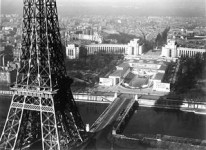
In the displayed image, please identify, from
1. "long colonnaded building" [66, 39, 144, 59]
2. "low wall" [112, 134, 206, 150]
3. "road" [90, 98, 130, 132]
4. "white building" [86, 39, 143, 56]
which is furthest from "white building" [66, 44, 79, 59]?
"low wall" [112, 134, 206, 150]

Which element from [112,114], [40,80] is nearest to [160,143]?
[112,114]

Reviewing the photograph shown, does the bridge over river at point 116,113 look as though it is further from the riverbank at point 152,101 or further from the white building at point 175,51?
the white building at point 175,51

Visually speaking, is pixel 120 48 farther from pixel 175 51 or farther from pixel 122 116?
pixel 122 116

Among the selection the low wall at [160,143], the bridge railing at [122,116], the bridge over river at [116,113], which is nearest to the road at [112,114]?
the bridge over river at [116,113]

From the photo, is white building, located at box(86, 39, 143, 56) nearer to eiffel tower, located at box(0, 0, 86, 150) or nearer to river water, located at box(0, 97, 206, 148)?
river water, located at box(0, 97, 206, 148)

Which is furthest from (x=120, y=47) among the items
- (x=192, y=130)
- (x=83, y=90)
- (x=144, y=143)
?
(x=144, y=143)
